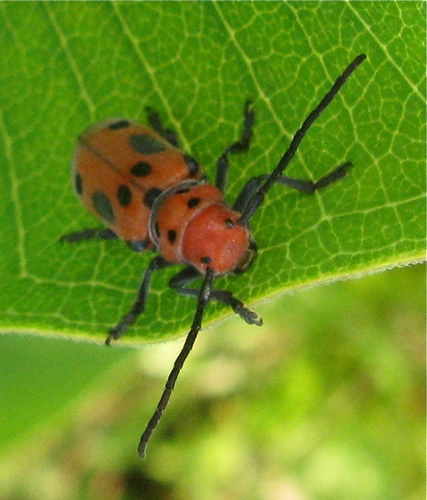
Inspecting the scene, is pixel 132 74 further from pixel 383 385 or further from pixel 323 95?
pixel 383 385

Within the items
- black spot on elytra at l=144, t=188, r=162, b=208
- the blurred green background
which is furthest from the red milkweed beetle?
the blurred green background

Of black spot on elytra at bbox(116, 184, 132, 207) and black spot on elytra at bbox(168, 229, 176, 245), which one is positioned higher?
black spot on elytra at bbox(116, 184, 132, 207)

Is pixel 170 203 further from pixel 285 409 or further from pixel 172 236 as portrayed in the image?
pixel 285 409

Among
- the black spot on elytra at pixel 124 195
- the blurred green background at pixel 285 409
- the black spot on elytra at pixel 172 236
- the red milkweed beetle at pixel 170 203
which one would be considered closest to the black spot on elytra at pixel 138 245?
the red milkweed beetle at pixel 170 203

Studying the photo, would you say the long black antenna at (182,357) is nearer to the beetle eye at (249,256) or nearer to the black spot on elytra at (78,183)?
the beetle eye at (249,256)

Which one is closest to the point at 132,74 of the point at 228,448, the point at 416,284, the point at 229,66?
the point at 229,66

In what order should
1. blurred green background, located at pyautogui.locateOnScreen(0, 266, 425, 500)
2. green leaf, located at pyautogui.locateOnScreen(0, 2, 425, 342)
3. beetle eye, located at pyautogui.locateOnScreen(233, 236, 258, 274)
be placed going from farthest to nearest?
1. blurred green background, located at pyautogui.locateOnScreen(0, 266, 425, 500)
2. beetle eye, located at pyautogui.locateOnScreen(233, 236, 258, 274)
3. green leaf, located at pyautogui.locateOnScreen(0, 2, 425, 342)

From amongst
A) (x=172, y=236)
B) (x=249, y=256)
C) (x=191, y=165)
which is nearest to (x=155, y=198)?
(x=172, y=236)

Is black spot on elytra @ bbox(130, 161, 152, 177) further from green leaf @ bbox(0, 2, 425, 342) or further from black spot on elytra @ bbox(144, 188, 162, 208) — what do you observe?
green leaf @ bbox(0, 2, 425, 342)
